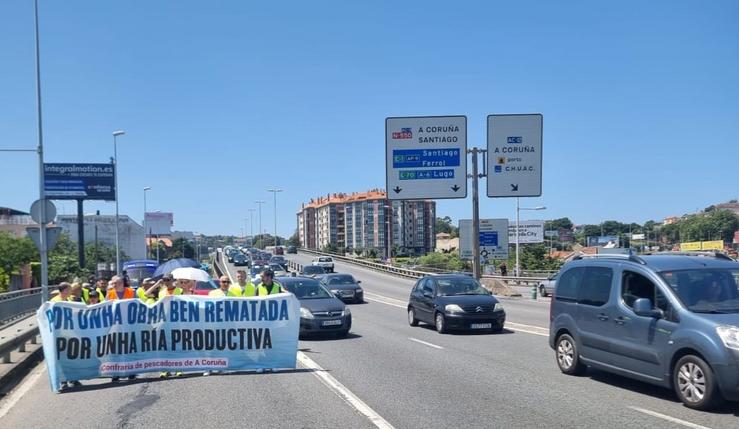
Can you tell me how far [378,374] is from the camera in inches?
437

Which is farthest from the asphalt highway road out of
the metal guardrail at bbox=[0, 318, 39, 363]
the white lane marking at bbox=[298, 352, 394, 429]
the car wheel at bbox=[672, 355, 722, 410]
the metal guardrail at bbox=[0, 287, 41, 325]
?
the metal guardrail at bbox=[0, 287, 41, 325]

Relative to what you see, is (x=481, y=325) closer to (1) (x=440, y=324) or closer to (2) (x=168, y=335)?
(1) (x=440, y=324)

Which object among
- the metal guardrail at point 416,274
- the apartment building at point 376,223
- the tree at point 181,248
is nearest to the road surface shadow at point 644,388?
the metal guardrail at point 416,274

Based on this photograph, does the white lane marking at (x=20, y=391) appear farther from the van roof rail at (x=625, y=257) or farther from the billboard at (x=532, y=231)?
the billboard at (x=532, y=231)

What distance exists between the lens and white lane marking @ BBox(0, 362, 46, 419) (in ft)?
30.8

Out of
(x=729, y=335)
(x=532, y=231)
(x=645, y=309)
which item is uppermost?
(x=645, y=309)

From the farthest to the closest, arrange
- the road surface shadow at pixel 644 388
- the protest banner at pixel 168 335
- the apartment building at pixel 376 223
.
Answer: the apartment building at pixel 376 223 < the protest banner at pixel 168 335 < the road surface shadow at pixel 644 388

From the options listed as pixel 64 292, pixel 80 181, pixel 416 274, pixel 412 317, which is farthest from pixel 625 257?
pixel 80 181

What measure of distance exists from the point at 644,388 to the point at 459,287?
9.03m

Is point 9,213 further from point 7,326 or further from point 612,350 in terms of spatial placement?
A: point 612,350

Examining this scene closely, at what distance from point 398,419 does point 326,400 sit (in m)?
1.52

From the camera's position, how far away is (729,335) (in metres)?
7.52

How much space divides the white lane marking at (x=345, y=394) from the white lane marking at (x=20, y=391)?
4436 mm

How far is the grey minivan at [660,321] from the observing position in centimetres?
766
